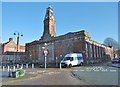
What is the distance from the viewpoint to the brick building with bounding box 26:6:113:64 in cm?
5214

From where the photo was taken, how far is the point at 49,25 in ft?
230

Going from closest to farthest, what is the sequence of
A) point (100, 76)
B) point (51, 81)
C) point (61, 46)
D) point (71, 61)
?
point (51, 81), point (100, 76), point (71, 61), point (61, 46)

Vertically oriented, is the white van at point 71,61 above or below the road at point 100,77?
above

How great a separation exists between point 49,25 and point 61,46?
14725 millimetres

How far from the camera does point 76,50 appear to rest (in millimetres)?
52906

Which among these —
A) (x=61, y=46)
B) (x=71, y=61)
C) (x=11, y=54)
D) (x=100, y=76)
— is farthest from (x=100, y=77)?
A: (x=11, y=54)

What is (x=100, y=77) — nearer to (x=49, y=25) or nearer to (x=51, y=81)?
(x=51, y=81)

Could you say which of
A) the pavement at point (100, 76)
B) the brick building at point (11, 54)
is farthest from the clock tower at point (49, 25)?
the pavement at point (100, 76)

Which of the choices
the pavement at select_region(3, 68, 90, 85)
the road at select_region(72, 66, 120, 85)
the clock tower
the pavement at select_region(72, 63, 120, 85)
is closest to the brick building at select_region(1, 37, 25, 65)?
the clock tower

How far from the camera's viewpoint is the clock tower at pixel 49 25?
6881 centimetres

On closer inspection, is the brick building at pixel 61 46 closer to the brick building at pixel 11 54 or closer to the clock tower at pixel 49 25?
the clock tower at pixel 49 25

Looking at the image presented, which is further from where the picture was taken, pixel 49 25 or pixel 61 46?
pixel 49 25

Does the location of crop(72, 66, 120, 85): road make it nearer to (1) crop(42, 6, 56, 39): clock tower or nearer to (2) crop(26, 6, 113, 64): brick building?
(2) crop(26, 6, 113, 64): brick building

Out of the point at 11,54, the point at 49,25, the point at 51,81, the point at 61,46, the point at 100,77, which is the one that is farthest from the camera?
the point at 11,54
